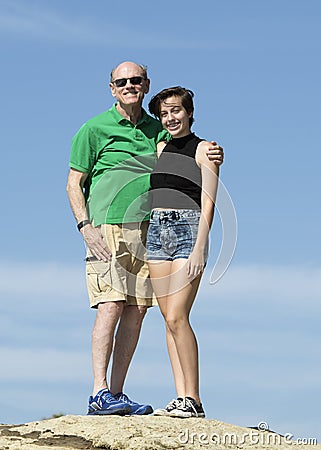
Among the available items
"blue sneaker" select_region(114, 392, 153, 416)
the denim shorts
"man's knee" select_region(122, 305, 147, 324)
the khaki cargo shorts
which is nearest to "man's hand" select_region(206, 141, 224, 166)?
the denim shorts

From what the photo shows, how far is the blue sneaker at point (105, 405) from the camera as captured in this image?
797 centimetres

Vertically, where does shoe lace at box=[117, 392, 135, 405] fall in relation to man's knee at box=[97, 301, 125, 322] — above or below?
below

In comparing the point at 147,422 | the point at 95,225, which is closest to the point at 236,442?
the point at 147,422

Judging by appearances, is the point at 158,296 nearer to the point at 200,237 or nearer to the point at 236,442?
the point at 200,237

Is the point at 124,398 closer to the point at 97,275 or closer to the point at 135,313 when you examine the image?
the point at 135,313

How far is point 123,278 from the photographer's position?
8.27 meters

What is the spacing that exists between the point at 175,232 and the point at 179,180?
453 mm

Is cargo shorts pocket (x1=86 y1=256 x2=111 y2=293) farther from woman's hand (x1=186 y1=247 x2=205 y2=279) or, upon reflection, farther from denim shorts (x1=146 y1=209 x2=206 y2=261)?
woman's hand (x1=186 y1=247 x2=205 y2=279)

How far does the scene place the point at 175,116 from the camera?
810 cm

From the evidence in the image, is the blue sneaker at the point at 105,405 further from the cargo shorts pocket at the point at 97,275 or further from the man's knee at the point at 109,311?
the cargo shorts pocket at the point at 97,275

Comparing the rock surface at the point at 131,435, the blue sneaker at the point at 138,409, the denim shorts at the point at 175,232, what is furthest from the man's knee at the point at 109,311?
the rock surface at the point at 131,435

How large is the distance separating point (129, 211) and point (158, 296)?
0.82 m

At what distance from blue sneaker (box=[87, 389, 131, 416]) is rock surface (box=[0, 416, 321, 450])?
7.2 inches

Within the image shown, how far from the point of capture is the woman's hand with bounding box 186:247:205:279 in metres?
7.84
